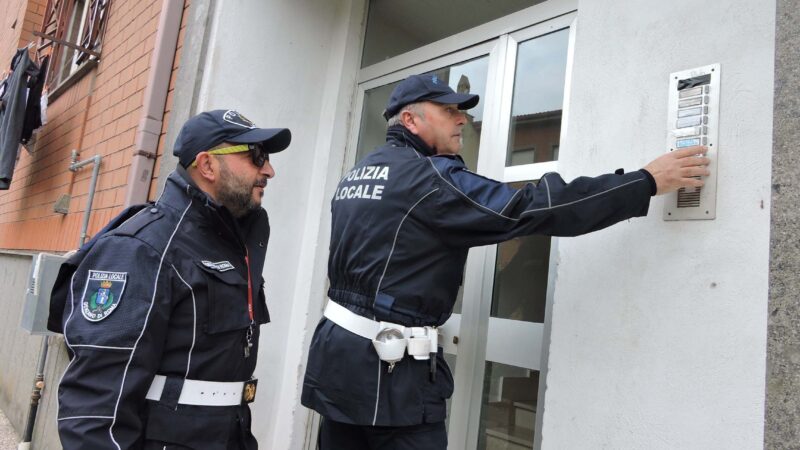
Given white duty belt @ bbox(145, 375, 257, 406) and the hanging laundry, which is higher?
the hanging laundry

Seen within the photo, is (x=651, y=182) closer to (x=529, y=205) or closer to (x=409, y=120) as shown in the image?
(x=529, y=205)

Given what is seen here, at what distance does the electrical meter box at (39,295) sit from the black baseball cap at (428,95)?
8.44 feet

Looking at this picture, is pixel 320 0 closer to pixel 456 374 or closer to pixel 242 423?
pixel 456 374

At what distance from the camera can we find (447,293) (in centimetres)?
191

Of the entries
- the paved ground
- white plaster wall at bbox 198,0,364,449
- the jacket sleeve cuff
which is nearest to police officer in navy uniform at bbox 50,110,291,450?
the jacket sleeve cuff

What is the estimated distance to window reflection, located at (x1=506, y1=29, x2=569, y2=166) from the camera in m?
2.41

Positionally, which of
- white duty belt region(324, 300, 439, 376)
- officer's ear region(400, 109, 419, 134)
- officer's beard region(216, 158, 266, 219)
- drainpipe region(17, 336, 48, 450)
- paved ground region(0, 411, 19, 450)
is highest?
officer's ear region(400, 109, 419, 134)

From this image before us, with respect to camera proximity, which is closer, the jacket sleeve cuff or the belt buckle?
the jacket sleeve cuff

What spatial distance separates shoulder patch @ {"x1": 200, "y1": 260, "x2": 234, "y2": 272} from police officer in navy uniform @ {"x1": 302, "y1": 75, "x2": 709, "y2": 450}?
1.43ft

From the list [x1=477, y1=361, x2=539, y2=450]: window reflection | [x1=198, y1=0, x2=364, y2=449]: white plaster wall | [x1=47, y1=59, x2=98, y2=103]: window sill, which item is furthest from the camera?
[x1=47, y1=59, x2=98, y2=103]: window sill

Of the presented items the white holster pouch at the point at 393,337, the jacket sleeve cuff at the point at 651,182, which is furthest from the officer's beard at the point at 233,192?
the jacket sleeve cuff at the point at 651,182

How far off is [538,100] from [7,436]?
536 centimetres

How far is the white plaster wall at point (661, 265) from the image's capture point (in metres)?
1.47

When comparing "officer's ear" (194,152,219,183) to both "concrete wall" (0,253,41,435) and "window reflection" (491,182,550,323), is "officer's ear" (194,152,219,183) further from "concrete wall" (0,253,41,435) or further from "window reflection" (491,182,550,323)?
"concrete wall" (0,253,41,435)
